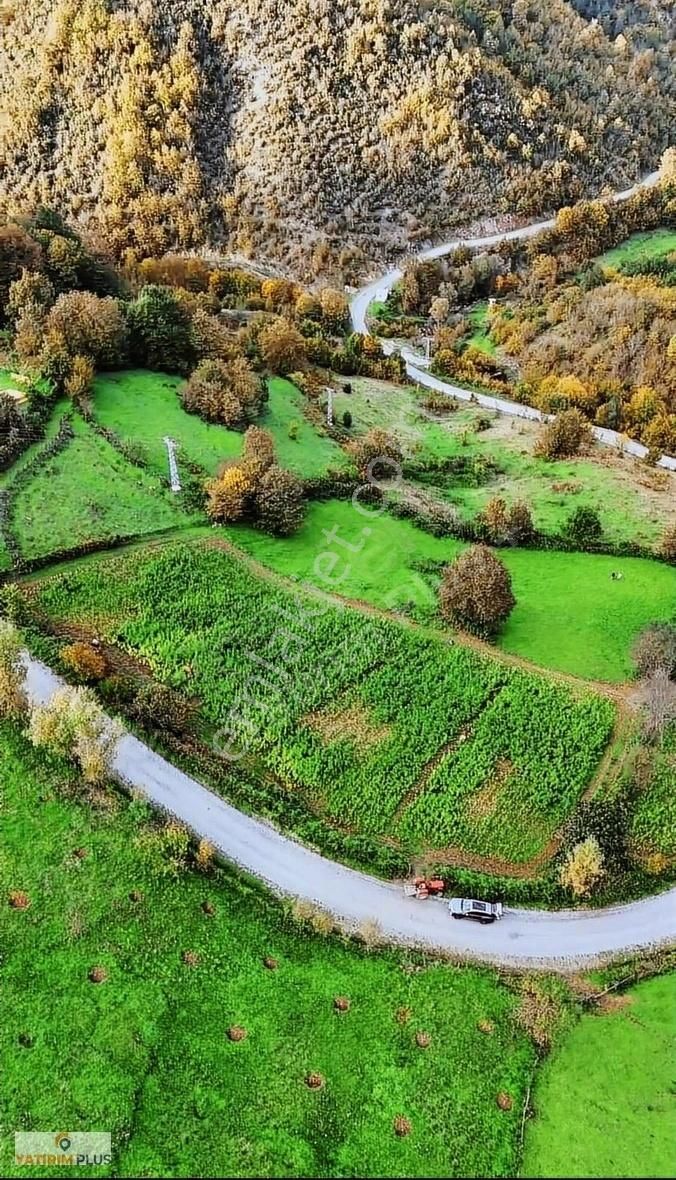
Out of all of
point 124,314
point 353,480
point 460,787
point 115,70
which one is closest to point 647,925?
point 460,787

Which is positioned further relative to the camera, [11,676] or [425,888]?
[11,676]

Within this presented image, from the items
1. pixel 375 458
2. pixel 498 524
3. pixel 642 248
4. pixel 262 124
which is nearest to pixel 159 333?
pixel 375 458

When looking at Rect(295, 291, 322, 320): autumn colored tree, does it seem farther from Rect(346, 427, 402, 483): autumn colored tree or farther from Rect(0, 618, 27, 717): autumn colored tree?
Rect(0, 618, 27, 717): autumn colored tree

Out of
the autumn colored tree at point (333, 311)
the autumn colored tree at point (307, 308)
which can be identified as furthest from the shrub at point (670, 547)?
the autumn colored tree at point (333, 311)

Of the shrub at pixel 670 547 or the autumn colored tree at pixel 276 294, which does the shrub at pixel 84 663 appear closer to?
the shrub at pixel 670 547

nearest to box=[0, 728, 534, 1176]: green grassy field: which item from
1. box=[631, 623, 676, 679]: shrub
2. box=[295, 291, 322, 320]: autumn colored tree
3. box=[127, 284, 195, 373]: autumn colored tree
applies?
box=[631, 623, 676, 679]: shrub

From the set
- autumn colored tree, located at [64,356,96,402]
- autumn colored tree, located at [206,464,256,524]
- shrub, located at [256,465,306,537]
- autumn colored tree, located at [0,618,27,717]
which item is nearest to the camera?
autumn colored tree, located at [0,618,27,717]

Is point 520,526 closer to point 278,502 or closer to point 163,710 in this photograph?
point 278,502
